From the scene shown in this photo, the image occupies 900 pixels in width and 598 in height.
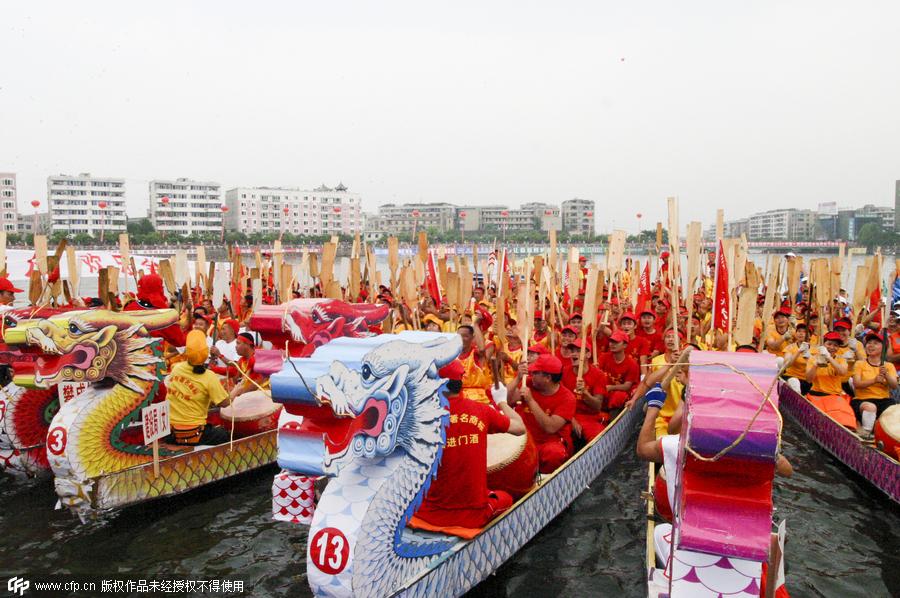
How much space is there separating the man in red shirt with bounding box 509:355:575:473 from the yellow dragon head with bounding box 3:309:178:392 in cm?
383

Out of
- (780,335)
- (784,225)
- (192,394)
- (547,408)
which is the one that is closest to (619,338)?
(547,408)

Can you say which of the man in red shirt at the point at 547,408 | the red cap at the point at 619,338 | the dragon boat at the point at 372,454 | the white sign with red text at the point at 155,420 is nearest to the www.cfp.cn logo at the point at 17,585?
the white sign with red text at the point at 155,420

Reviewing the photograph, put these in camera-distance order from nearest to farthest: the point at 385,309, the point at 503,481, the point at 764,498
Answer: the point at 764,498 → the point at 503,481 → the point at 385,309

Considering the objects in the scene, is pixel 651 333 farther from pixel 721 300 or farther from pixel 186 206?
pixel 186 206

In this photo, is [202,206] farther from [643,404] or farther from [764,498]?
[764,498]

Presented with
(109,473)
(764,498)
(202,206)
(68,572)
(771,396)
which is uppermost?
(202,206)

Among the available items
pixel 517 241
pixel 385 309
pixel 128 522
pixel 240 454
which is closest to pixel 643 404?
pixel 385 309

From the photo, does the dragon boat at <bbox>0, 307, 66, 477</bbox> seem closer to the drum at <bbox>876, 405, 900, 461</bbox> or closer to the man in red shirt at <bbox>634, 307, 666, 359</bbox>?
the man in red shirt at <bbox>634, 307, 666, 359</bbox>

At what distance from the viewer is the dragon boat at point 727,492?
9.30 ft

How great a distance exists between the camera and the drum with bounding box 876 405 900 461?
272 inches

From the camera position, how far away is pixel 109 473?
652 cm

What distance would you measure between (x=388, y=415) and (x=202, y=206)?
9784 cm

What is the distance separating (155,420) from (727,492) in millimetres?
5740

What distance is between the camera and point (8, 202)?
8312 cm
